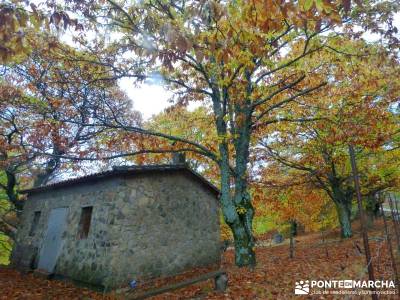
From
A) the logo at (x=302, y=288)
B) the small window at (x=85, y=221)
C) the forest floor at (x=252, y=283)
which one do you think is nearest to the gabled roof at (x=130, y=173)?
the small window at (x=85, y=221)

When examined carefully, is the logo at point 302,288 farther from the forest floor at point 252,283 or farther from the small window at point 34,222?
the small window at point 34,222

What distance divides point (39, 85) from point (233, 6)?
42.2ft

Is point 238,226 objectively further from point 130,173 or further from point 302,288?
point 130,173

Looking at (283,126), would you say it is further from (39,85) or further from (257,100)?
(39,85)

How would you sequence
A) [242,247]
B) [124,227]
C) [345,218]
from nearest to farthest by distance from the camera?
[242,247] → [124,227] → [345,218]

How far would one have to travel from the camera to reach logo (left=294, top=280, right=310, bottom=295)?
6.71 metres

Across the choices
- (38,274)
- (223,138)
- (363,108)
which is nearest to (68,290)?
(38,274)

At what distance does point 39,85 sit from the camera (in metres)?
13.6

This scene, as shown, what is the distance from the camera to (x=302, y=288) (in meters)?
6.98

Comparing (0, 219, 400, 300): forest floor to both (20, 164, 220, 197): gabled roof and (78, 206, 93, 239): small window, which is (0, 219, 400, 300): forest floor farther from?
(20, 164, 220, 197): gabled roof

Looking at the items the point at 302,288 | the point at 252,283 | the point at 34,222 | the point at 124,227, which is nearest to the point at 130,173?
the point at 124,227

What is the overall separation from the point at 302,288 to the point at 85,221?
819cm

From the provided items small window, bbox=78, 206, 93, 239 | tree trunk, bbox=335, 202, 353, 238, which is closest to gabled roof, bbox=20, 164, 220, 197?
small window, bbox=78, 206, 93, 239

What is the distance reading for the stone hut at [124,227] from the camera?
9750 mm
